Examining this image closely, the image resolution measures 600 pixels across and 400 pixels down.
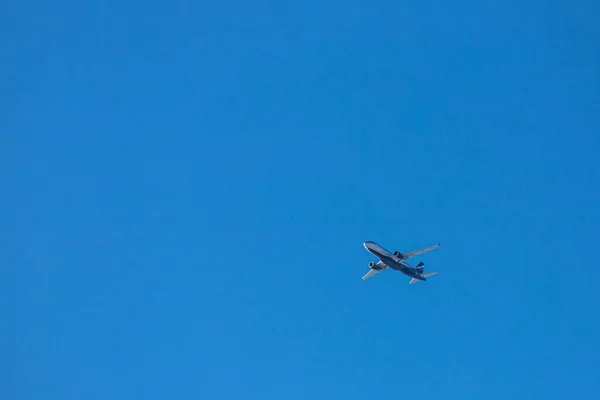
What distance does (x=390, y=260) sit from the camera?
12575cm

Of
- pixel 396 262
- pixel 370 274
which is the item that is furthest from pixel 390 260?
pixel 370 274

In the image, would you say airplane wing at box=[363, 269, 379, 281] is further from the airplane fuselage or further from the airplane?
the airplane fuselage

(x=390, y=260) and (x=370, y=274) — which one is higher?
(x=370, y=274)

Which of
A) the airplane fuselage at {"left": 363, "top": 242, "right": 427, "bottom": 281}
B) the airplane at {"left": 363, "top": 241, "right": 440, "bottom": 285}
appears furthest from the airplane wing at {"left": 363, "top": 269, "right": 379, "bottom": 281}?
the airplane fuselage at {"left": 363, "top": 242, "right": 427, "bottom": 281}

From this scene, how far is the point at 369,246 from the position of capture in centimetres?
12412

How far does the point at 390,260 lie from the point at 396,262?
1010 mm

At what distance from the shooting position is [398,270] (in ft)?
420

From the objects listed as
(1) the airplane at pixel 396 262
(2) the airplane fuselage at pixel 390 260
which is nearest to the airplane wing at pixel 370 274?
(1) the airplane at pixel 396 262

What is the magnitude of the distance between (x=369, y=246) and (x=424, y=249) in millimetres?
7284

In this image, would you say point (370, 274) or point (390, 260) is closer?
point (390, 260)

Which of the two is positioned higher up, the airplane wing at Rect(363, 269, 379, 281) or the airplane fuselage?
the airplane wing at Rect(363, 269, 379, 281)

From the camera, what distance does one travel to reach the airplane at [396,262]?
12444cm

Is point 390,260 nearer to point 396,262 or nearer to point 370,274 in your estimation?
point 396,262

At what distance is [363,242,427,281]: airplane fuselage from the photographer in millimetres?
124312
